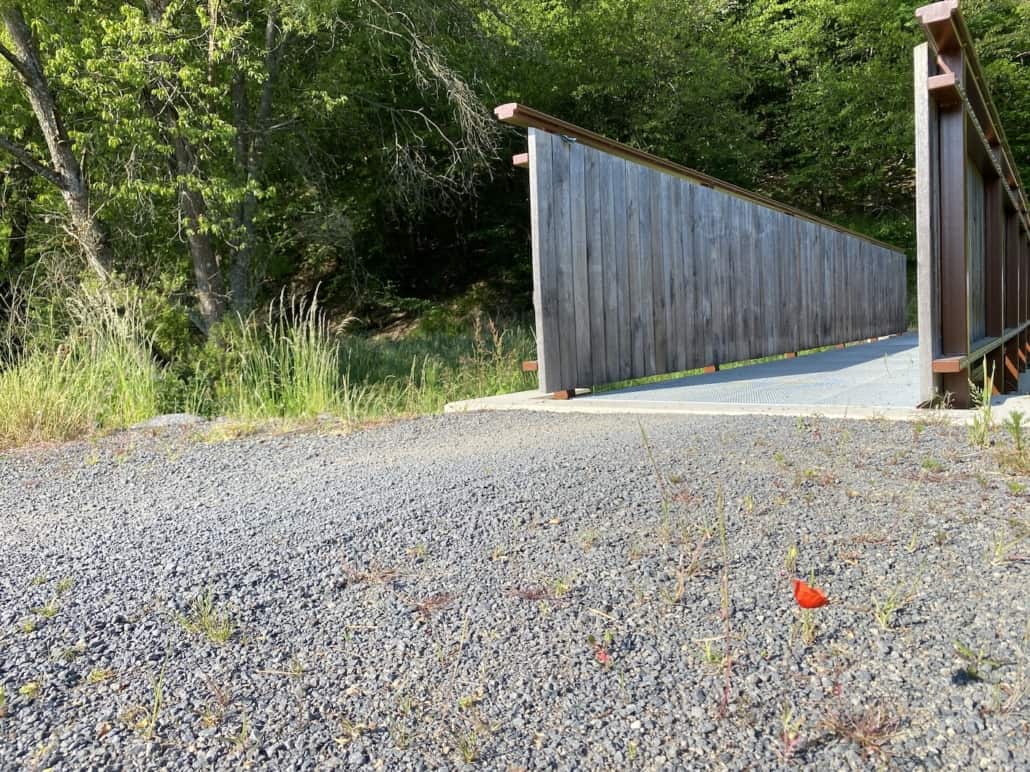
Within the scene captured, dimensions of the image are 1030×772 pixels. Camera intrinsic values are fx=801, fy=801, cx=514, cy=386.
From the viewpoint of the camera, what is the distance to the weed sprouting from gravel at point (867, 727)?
130 cm

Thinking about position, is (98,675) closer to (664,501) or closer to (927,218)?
(664,501)

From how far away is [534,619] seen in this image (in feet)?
5.86

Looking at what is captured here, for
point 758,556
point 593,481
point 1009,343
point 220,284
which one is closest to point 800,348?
point 1009,343

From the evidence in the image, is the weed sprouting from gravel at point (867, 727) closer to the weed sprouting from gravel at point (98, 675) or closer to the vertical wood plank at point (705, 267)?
the weed sprouting from gravel at point (98, 675)

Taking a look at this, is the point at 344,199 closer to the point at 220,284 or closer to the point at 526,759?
the point at 220,284

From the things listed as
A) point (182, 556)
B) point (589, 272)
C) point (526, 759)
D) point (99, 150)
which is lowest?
point (526, 759)

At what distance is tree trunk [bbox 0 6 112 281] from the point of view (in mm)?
7621

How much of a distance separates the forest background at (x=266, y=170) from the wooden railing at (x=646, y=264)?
3.81 feet

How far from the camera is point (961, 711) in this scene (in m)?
1.37

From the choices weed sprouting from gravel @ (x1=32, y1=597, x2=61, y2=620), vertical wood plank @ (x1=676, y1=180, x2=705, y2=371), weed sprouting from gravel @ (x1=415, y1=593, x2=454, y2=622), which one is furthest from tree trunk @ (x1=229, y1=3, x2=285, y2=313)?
weed sprouting from gravel @ (x1=415, y1=593, x2=454, y2=622)

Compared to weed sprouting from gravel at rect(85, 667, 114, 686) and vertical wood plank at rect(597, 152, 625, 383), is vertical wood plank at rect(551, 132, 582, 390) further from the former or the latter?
weed sprouting from gravel at rect(85, 667, 114, 686)

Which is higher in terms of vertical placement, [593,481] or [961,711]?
[593,481]

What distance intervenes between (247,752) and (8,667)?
0.66m

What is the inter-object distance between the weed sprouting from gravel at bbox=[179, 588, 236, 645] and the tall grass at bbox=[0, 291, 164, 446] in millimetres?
3317
